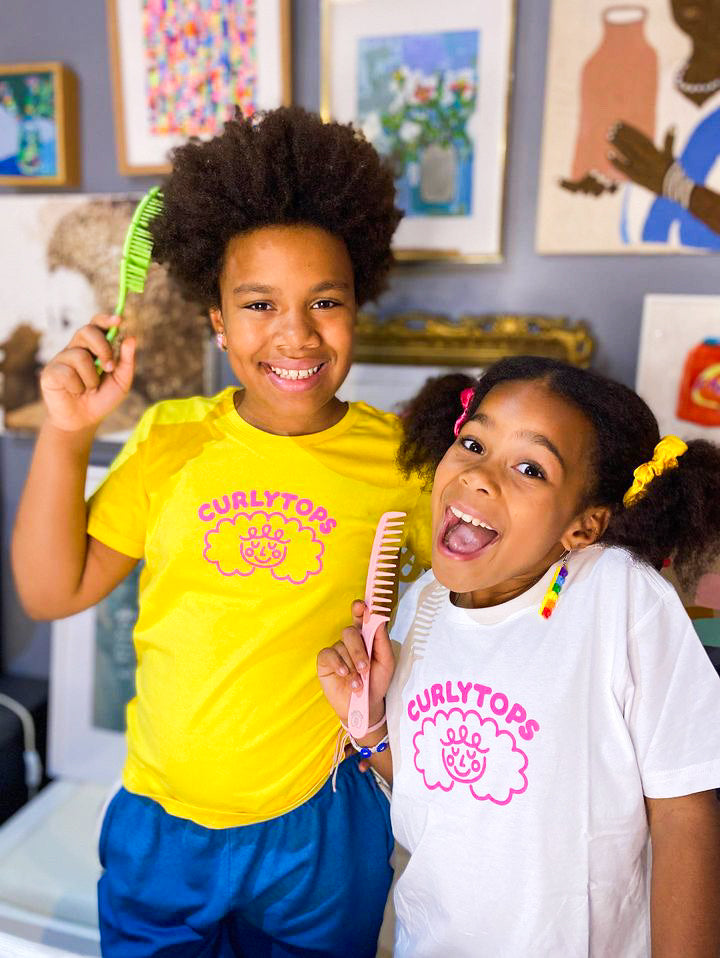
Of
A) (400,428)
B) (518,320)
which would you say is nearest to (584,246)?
(518,320)

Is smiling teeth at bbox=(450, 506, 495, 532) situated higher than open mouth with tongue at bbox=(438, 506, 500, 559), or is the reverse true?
smiling teeth at bbox=(450, 506, 495, 532)

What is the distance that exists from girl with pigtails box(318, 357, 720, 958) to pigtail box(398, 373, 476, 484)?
8cm

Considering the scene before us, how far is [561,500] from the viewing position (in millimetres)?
714

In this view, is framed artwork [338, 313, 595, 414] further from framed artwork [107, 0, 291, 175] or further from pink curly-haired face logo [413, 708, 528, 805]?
pink curly-haired face logo [413, 708, 528, 805]

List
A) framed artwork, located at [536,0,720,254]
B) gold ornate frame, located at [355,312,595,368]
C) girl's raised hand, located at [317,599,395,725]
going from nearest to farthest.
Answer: girl's raised hand, located at [317,599,395,725], framed artwork, located at [536,0,720,254], gold ornate frame, located at [355,312,595,368]

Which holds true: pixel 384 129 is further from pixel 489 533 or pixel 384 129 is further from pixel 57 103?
pixel 489 533

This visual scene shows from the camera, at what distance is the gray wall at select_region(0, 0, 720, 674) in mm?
1169

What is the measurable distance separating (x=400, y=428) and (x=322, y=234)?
258mm

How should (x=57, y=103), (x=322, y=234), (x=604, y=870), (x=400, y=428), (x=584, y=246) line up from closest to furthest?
1. (x=604, y=870)
2. (x=322, y=234)
3. (x=400, y=428)
4. (x=584, y=246)
5. (x=57, y=103)

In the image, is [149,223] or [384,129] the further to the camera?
[384,129]

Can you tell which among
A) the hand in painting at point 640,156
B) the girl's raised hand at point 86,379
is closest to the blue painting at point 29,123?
the girl's raised hand at point 86,379

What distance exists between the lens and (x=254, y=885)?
847 millimetres

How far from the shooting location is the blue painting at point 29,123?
1.41m

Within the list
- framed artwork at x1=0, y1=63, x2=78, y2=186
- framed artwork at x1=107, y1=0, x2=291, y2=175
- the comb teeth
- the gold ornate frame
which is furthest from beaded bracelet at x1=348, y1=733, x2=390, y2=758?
framed artwork at x1=0, y1=63, x2=78, y2=186
